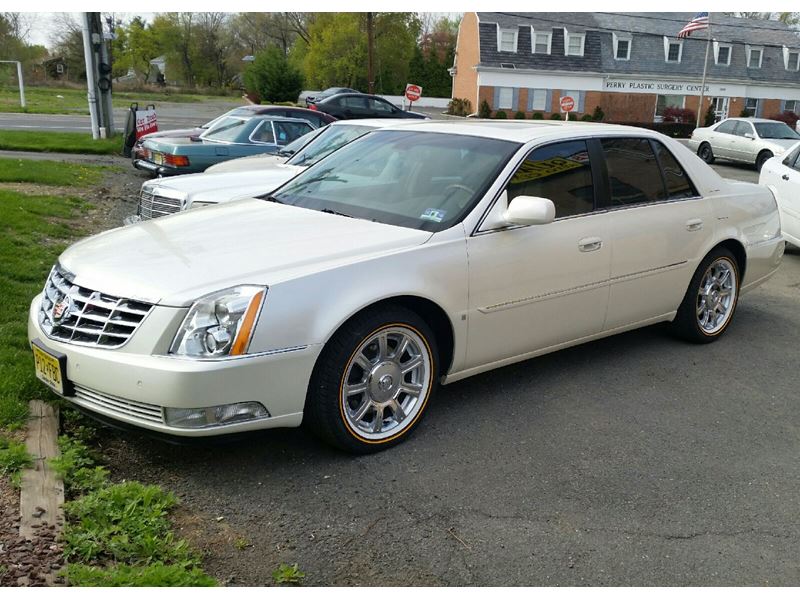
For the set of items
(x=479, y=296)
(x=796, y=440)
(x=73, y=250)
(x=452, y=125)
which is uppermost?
(x=452, y=125)

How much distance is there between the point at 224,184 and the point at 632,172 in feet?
14.8

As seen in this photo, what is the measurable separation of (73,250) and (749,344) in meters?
4.90

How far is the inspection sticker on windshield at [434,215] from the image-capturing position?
14.2 ft

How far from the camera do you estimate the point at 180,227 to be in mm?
4457

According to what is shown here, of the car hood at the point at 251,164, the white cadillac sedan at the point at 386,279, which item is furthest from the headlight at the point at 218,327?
the car hood at the point at 251,164

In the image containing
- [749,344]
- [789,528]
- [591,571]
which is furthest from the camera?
[749,344]

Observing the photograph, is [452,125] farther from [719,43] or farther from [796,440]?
[719,43]

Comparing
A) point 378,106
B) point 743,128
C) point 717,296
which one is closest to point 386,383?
point 717,296

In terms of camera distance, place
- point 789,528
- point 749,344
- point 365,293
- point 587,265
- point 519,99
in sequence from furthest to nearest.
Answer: point 519,99 → point 749,344 → point 587,265 → point 365,293 → point 789,528

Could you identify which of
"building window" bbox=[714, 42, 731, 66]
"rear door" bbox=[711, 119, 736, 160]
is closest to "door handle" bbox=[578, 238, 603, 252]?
"rear door" bbox=[711, 119, 736, 160]

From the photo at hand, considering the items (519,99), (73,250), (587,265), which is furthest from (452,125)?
(519,99)

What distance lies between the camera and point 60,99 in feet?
132

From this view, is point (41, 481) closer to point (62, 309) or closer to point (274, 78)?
point (62, 309)

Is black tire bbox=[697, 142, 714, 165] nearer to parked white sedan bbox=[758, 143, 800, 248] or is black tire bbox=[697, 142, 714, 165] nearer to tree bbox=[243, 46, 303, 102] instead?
parked white sedan bbox=[758, 143, 800, 248]
